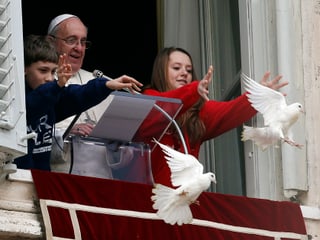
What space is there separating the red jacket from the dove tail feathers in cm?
50

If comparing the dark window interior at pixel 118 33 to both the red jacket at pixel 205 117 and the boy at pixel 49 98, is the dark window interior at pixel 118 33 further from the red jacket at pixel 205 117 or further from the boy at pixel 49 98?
the boy at pixel 49 98

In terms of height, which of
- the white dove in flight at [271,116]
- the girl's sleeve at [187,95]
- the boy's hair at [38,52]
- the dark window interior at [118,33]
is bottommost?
the white dove in flight at [271,116]

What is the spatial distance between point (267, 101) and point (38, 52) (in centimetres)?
114

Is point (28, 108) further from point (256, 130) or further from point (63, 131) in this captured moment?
point (256, 130)

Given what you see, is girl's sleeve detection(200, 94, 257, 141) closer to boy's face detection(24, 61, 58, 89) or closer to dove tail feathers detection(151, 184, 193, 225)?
boy's face detection(24, 61, 58, 89)

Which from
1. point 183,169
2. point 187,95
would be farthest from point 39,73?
point 183,169

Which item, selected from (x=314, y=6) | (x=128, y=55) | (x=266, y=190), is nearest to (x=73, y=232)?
(x=266, y=190)

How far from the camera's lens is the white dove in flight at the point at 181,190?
29.2ft

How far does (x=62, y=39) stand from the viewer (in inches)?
411

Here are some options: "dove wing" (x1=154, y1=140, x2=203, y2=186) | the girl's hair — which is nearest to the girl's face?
the girl's hair

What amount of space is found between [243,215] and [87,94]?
0.93m

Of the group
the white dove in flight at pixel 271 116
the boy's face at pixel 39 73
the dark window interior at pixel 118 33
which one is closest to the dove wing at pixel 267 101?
the white dove in flight at pixel 271 116

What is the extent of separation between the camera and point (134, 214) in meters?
9.15

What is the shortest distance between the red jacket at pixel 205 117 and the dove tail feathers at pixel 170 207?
0.50 meters
